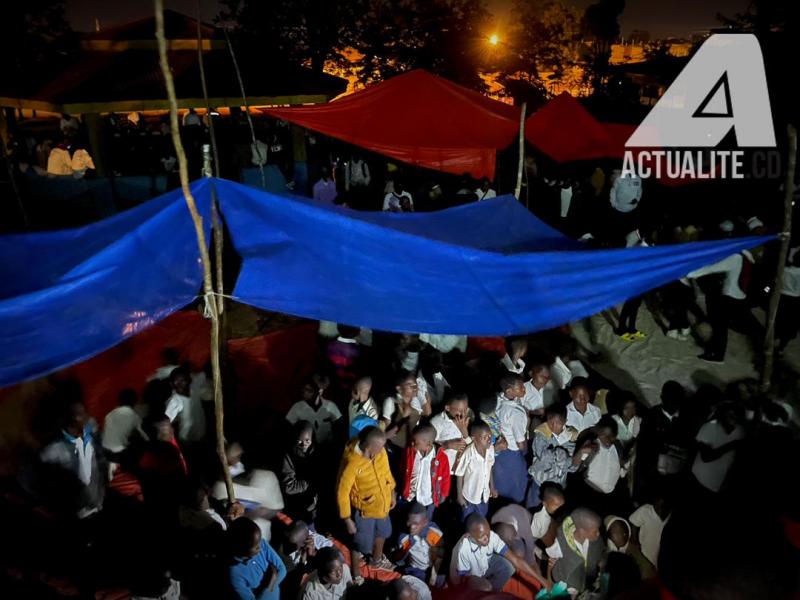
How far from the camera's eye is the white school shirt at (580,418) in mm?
5004

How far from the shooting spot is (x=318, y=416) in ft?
16.7

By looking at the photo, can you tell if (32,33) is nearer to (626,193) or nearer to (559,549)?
(626,193)

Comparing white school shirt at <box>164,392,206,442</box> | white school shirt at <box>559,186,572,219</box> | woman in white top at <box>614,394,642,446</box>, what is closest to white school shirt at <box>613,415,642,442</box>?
woman in white top at <box>614,394,642,446</box>

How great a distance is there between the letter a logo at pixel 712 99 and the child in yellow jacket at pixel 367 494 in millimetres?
7937

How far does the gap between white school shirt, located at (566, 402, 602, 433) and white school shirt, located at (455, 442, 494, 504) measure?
0.97 m

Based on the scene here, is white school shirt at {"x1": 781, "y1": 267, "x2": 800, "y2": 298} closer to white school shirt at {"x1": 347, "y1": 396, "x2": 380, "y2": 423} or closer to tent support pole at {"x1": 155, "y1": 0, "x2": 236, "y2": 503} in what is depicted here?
white school shirt at {"x1": 347, "y1": 396, "x2": 380, "y2": 423}

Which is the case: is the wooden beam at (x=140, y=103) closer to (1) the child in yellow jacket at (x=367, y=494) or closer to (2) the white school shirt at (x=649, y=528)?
(1) the child in yellow jacket at (x=367, y=494)

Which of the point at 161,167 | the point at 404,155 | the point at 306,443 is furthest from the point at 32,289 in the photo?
the point at 161,167

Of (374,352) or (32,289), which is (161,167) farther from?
(32,289)

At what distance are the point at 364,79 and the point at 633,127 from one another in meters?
Answer: 12.9

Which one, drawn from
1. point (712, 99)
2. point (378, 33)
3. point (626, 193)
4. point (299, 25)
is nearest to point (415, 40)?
point (378, 33)

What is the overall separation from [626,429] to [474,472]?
1525 millimetres

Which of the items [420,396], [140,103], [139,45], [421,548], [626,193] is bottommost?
[421,548]

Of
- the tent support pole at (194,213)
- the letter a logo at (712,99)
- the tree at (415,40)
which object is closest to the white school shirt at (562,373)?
the tent support pole at (194,213)
